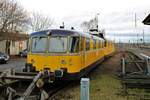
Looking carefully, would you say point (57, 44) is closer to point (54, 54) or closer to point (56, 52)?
point (56, 52)

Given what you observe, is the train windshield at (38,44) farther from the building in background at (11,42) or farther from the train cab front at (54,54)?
the building in background at (11,42)

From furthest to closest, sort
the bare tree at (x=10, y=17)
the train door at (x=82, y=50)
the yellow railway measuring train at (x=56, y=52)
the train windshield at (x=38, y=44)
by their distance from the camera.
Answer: the bare tree at (x=10, y=17) → the train door at (x=82, y=50) → the train windshield at (x=38, y=44) → the yellow railway measuring train at (x=56, y=52)

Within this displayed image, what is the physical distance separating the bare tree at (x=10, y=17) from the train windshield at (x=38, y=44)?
100ft

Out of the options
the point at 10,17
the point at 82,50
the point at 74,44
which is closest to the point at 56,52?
the point at 74,44

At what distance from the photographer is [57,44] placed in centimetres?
1498

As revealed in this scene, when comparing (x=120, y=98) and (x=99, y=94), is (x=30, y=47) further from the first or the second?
(x=120, y=98)

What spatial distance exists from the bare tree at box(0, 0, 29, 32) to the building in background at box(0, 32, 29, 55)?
1071 millimetres

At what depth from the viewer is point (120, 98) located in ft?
38.6

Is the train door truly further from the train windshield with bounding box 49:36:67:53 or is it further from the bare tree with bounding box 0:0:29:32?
the bare tree with bounding box 0:0:29:32

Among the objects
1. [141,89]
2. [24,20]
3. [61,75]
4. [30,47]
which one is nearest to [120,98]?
[141,89]

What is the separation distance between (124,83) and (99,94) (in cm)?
160

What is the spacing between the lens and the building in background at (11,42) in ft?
156

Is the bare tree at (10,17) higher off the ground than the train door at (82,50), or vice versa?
the bare tree at (10,17)

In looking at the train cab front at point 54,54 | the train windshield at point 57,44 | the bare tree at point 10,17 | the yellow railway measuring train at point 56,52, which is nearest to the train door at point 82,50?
the yellow railway measuring train at point 56,52
